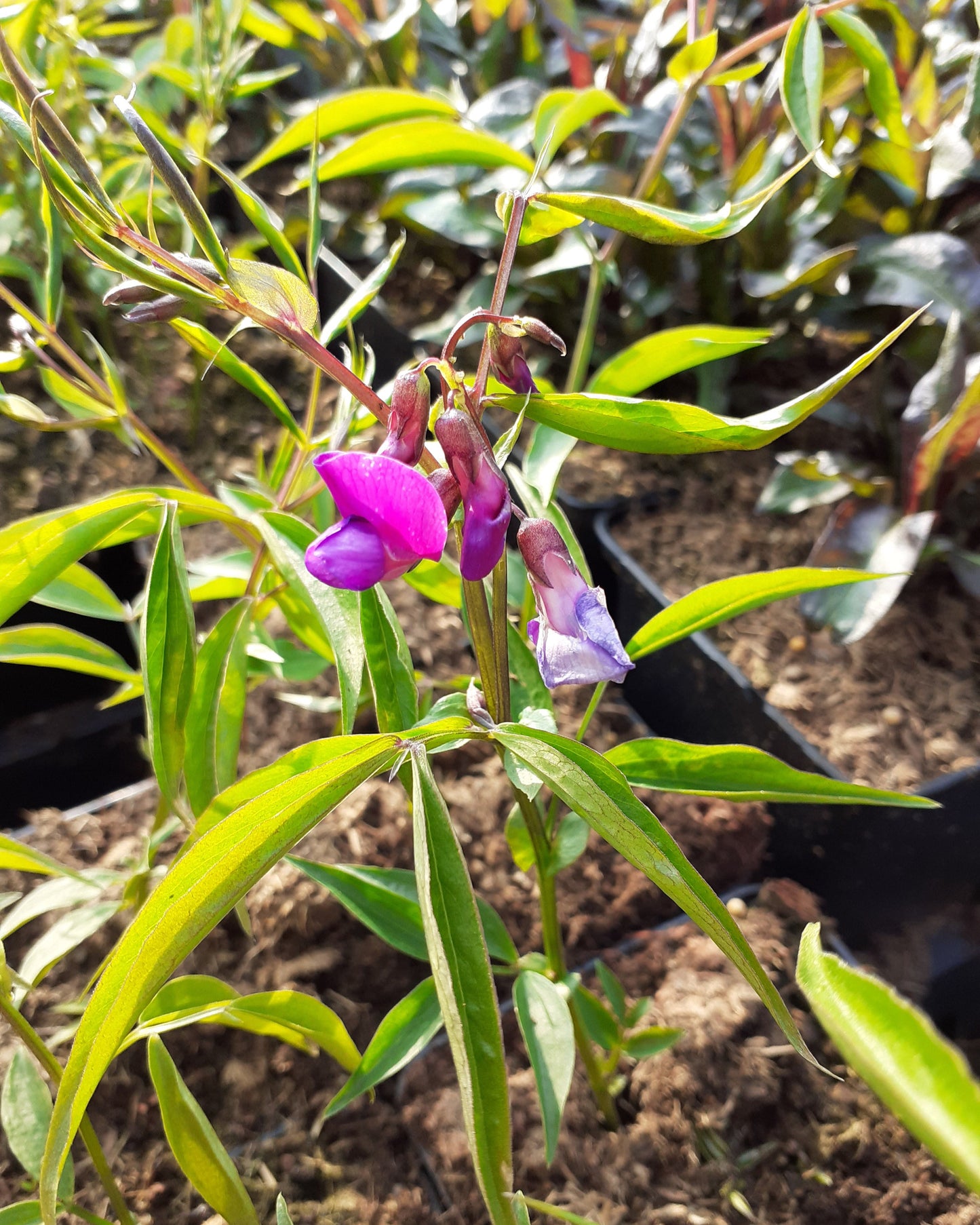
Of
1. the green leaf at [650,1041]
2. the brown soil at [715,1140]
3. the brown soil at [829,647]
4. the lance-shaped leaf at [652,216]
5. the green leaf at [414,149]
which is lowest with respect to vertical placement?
the brown soil at [715,1140]

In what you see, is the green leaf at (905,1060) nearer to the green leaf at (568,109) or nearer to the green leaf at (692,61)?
the green leaf at (568,109)

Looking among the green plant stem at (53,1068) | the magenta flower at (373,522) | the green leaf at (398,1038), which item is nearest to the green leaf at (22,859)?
the green plant stem at (53,1068)

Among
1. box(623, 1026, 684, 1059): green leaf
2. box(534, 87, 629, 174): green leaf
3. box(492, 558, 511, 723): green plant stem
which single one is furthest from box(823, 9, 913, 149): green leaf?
box(623, 1026, 684, 1059): green leaf

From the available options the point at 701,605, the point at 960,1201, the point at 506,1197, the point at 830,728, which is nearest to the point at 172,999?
the point at 506,1197

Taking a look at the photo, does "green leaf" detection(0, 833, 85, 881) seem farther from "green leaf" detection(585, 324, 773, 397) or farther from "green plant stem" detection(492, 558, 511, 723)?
"green leaf" detection(585, 324, 773, 397)

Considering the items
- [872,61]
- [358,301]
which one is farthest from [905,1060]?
[872,61]

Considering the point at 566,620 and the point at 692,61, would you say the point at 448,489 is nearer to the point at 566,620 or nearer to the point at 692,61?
the point at 566,620

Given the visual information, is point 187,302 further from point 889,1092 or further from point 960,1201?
point 960,1201
